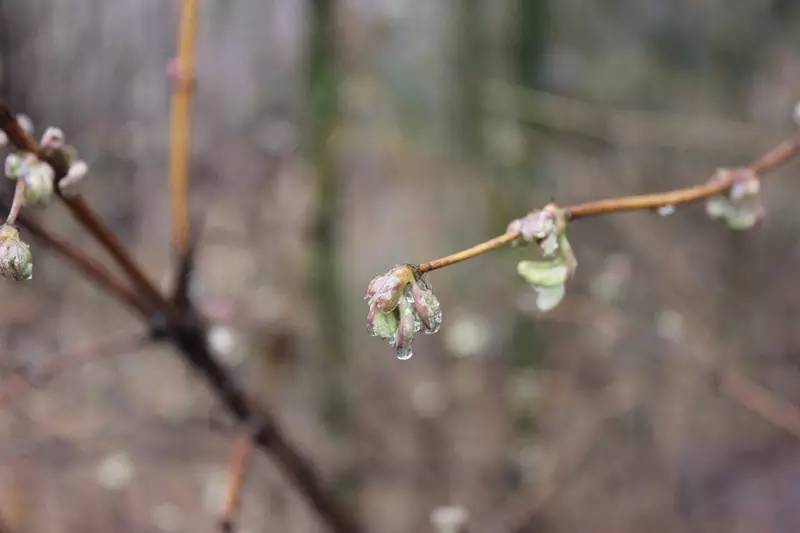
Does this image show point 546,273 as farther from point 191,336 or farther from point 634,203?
point 191,336

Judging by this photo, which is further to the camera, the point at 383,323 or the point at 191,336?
the point at 191,336

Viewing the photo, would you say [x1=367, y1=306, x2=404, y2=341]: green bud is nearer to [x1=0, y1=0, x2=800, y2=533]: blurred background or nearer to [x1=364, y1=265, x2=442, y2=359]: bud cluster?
[x1=364, y1=265, x2=442, y2=359]: bud cluster

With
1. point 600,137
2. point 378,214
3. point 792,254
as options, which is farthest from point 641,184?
point 378,214

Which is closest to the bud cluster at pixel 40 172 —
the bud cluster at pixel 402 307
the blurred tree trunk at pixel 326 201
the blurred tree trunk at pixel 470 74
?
the bud cluster at pixel 402 307

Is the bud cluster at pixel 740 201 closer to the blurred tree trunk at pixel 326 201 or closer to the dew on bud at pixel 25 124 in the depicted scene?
the dew on bud at pixel 25 124

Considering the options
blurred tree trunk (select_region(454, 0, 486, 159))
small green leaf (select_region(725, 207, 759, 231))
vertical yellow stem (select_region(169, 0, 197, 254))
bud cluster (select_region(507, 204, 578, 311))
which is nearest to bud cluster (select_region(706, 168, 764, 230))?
small green leaf (select_region(725, 207, 759, 231))

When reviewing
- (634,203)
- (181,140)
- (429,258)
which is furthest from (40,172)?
(429,258)

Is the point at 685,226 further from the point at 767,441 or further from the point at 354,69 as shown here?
the point at 354,69
